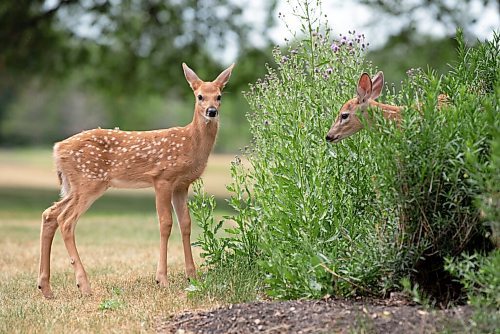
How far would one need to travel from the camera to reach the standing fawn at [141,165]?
7.12 metres

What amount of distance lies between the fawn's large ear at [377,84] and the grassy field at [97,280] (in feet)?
6.39

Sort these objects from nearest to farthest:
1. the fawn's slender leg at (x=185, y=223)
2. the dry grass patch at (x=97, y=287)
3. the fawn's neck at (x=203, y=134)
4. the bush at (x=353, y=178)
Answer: the bush at (x=353, y=178) < the dry grass patch at (x=97, y=287) < the fawn's slender leg at (x=185, y=223) < the fawn's neck at (x=203, y=134)

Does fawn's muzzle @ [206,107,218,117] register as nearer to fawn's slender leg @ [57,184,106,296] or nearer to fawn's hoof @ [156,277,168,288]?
fawn's slender leg @ [57,184,106,296]

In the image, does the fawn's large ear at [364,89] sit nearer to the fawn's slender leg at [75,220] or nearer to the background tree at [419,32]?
the fawn's slender leg at [75,220]

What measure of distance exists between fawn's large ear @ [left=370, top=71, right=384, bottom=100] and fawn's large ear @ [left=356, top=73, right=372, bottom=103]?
0.53 ft

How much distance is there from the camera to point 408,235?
17.1 feet

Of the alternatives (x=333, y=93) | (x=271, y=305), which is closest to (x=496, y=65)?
(x=333, y=93)

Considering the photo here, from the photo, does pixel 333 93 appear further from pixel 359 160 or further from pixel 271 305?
pixel 271 305

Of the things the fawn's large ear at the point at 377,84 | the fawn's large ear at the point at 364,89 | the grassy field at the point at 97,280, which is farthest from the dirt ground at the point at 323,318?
the fawn's large ear at the point at 377,84

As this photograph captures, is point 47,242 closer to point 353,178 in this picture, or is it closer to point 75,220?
point 75,220

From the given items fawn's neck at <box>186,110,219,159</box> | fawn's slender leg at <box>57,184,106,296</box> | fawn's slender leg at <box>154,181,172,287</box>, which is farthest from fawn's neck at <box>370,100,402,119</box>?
fawn's slender leg at <box>57,184,106,296</box>

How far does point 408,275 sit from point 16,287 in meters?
3.73

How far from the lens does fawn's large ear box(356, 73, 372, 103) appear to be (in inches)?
228

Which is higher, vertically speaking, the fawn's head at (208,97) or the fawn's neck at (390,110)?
the fawn's head at (208,97)
